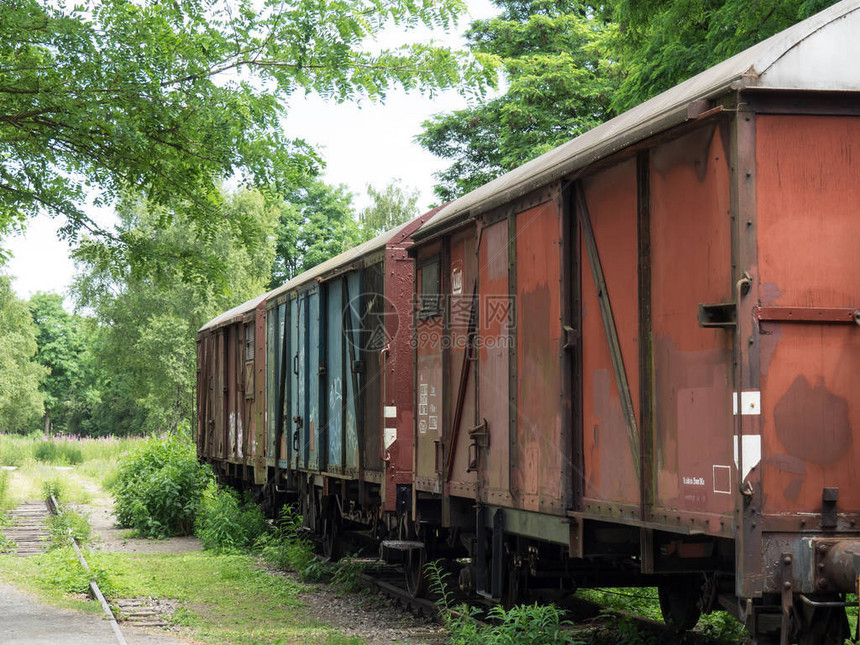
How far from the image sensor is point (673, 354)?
581cm

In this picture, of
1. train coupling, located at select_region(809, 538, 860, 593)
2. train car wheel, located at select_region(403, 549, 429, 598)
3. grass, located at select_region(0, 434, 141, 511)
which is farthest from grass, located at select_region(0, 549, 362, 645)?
grass, located at select_region(0, 434, 141, 511)

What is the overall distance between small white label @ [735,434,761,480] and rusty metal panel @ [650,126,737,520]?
0.11m

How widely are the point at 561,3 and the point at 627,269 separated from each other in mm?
27210

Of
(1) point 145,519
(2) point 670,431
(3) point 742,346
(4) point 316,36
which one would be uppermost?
(4) point 316,36

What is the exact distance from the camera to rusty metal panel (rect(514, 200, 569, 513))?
23.9 ft

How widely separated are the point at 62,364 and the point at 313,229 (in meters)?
41.5

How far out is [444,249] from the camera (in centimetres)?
998

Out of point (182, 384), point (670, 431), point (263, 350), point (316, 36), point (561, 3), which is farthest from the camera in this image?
point (182, 384)

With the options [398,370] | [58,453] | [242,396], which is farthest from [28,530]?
[58,453]

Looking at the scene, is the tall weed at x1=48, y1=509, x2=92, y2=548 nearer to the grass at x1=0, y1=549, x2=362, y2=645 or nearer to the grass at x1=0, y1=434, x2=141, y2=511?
the grass at x1=0, y1=549, x2=362, y2=645

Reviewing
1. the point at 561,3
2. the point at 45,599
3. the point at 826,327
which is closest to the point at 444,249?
the point at 826,327

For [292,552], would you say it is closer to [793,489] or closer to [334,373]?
[334,373]

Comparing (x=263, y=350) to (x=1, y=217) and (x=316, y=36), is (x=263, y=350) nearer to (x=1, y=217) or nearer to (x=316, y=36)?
(x=1, y=217)

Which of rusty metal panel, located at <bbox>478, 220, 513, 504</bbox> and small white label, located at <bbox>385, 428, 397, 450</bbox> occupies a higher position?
rusty metal panel, located at <bbox>478, 220, 513, 504</bbox>
